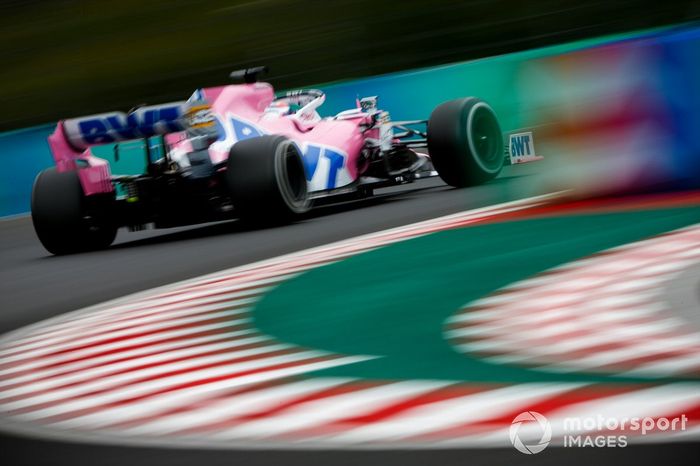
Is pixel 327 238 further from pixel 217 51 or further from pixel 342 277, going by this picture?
pixel 217 51

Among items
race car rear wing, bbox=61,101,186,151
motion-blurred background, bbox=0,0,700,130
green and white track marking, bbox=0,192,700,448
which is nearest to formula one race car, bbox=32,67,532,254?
race car rear wing, bbox=61,101,186,151

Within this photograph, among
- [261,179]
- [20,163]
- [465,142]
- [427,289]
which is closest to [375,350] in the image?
[427,289]

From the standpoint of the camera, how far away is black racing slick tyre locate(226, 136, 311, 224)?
32.3 ft

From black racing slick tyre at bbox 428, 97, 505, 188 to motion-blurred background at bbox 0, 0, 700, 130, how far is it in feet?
24.9

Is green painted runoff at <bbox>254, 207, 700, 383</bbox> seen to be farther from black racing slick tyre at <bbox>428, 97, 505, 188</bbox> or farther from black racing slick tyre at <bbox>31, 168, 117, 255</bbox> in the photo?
black racing slick tyre at <bbox>31, 168, 117, 255</bbox>

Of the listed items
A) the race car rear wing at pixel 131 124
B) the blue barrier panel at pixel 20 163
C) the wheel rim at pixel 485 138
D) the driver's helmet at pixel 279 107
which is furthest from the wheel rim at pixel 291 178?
the blue barrier panel at pixel 20 163

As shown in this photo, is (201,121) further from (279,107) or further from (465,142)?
(465,142)

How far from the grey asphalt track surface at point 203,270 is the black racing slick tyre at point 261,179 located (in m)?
0.18

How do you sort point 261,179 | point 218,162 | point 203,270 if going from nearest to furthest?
point 203,270, point 261,179, point 218,162

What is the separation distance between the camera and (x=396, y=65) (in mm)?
20672

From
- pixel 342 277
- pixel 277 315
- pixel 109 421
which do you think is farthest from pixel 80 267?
pixel 109 421

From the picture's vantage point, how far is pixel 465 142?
37.4ft

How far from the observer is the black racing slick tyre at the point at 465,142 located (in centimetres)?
1135

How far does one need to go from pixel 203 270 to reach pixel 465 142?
3.90m
